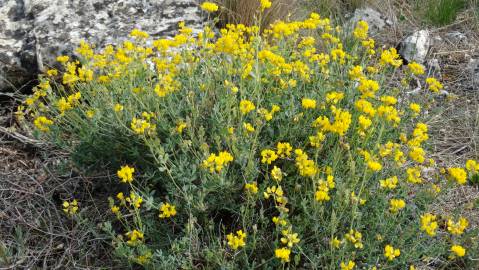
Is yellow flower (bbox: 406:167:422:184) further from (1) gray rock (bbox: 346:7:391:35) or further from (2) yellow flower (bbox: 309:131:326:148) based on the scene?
(1) gray rock (bbox: 346:7:391:35)

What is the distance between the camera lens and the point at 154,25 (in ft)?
12.2

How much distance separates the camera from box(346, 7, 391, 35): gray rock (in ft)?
16.9

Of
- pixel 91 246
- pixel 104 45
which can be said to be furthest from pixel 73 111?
pixel 104 45

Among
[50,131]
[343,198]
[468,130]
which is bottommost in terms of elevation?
[468,130]

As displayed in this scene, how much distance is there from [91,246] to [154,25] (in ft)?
6.24

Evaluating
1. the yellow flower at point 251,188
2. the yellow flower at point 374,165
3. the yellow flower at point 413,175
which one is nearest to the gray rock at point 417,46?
the yellow flower at point 413,175

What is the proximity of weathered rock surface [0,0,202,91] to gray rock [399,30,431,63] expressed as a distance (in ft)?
6.69

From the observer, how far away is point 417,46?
14.8ft

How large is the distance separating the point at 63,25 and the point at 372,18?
11.0ft

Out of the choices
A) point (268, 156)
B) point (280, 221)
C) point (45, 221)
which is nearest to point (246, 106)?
point (268, 156)

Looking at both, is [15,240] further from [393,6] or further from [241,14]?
[393,6]

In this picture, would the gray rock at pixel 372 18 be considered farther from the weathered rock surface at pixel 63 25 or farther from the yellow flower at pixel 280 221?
the yellow flower at pixel 280 221

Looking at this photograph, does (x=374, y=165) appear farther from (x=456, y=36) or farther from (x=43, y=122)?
(x=456, y=36)

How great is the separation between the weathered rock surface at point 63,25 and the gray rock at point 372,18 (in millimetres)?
2169
